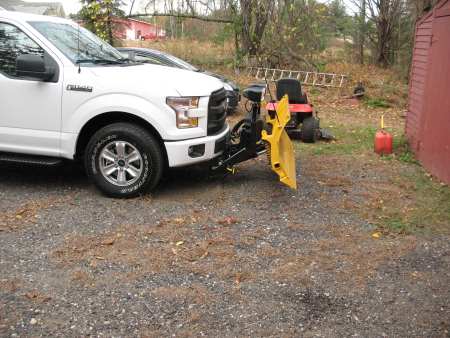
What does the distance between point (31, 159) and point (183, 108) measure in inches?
70.2

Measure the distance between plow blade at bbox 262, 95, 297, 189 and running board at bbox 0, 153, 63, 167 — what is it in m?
2.31

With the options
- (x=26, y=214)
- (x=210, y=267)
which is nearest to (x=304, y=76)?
(x=26, y=214)

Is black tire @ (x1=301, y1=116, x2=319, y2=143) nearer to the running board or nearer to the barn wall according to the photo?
the barn wall

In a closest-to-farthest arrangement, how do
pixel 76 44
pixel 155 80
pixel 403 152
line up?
pixel 155 80, pixel 76 44, pixel 403 152

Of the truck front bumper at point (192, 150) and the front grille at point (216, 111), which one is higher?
the front grille at point (216, 111)

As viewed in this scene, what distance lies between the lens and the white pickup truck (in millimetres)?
5543

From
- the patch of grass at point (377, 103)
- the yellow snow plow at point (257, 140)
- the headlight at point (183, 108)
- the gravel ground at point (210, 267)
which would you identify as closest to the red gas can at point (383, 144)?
the gravel ground at point (210, 267)

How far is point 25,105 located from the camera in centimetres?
573

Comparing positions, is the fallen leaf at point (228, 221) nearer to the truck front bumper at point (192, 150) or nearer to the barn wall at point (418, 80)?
the truck front bumper at point (192, 150)

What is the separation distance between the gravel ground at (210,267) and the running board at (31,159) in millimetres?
392

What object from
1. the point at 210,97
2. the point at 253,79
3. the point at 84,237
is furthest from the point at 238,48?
the point at 84,237

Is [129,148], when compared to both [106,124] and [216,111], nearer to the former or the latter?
[106,124]

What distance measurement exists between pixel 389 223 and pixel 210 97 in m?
2.31

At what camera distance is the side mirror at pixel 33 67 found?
546 centimetres
